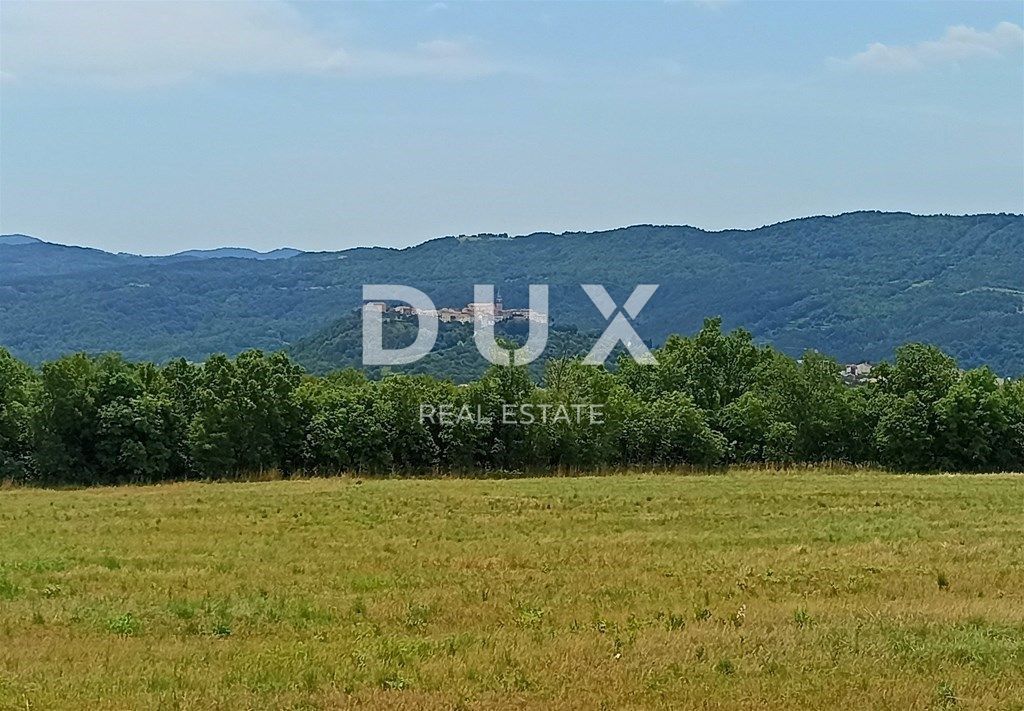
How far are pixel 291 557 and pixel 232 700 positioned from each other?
37.8 feet

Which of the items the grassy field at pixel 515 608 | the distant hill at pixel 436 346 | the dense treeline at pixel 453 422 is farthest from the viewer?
the distant hill at pixel 436 346

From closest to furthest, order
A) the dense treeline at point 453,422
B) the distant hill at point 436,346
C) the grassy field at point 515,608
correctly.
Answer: the grassy field at point 515,608
the dense treeline at point 453,422
the distant hill at point 436,346

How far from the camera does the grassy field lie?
1110 cm

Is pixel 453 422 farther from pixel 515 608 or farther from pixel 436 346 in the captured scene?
pixel 436 346

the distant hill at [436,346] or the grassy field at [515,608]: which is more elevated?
the distant hill at [436,346]

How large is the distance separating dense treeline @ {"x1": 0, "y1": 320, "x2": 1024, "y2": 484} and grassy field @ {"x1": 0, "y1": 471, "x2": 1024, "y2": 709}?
19.8 m

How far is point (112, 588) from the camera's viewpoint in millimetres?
17938

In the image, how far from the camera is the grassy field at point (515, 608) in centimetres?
1110

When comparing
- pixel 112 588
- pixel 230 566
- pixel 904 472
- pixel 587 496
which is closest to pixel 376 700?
pixel 112 588

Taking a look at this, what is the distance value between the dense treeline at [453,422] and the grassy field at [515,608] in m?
19.8

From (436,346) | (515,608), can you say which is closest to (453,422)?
(515,608)

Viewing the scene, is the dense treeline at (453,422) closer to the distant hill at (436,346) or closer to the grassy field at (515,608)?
the grassy field at (515,608)

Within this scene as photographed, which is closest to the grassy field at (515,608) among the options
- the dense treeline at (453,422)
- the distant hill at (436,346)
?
the dense treeline at (453,422)

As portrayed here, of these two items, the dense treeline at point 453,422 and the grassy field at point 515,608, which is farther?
the dense treeline at point 453,422
